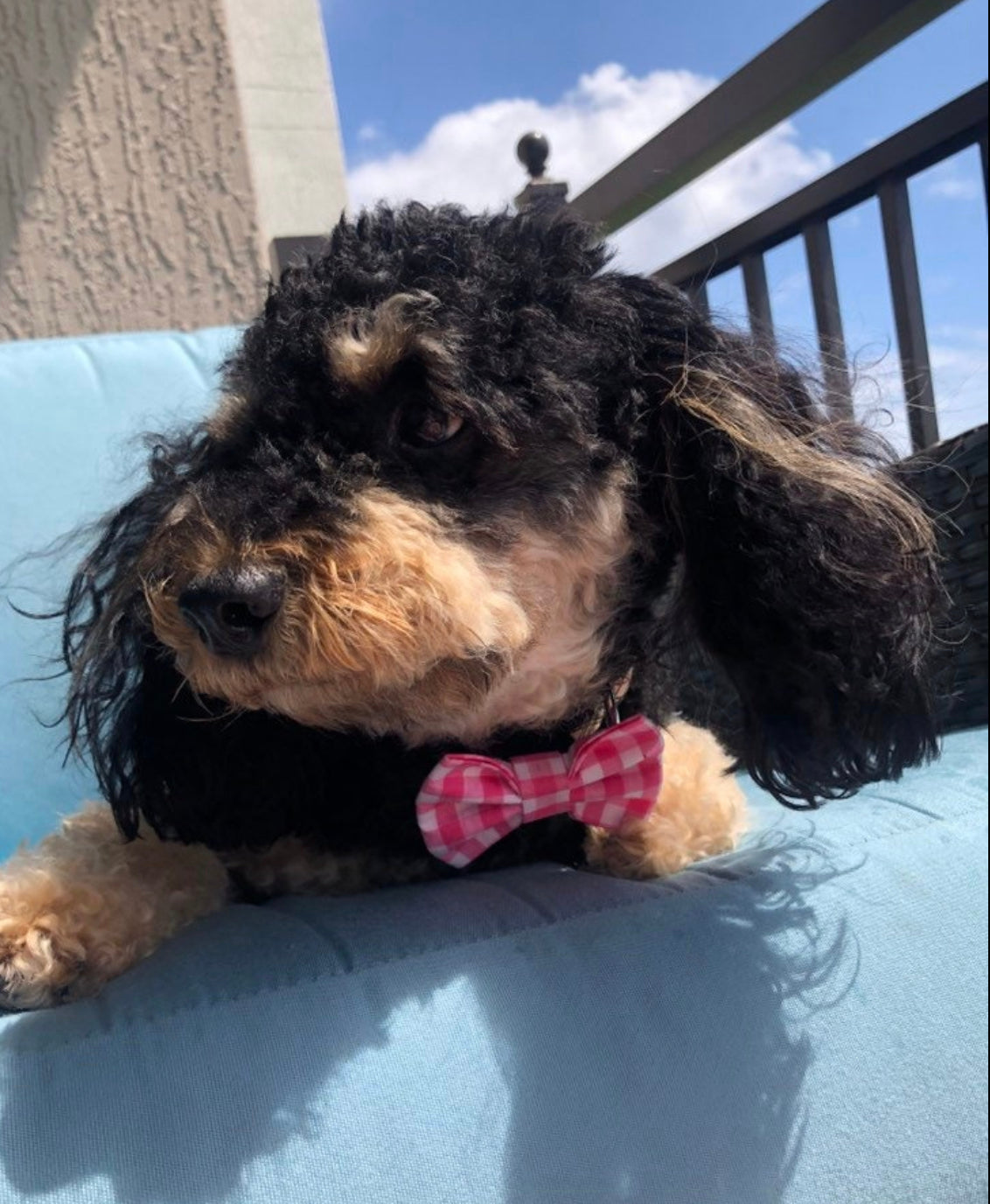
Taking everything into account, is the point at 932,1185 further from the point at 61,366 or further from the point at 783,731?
the point at 61,366

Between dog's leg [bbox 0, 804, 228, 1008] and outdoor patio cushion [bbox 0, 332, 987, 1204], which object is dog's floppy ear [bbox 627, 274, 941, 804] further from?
dog's leg [bbox 0, 804, 228, 1008]

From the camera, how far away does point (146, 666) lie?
49.4 inches

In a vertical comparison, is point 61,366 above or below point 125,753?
above

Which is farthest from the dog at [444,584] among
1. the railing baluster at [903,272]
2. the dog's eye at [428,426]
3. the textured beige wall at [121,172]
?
the textured beige wall at [121,172]

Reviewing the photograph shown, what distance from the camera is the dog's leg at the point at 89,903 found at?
99cm

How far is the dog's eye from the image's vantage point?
3.64 feet

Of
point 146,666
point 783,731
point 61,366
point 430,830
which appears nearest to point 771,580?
point 783,731

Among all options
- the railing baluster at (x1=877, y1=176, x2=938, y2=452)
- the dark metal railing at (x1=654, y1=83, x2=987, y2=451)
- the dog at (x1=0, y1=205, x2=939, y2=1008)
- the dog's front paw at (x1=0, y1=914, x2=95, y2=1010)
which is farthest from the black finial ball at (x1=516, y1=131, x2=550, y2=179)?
the dog's front paw at (x1=0, y1=914, x2=95, y2=1010)

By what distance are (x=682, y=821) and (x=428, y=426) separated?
0.64m

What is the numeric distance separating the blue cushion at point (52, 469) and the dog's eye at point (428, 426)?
2.25 ft

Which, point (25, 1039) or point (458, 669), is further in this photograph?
point (458, 669)

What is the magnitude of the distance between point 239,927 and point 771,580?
0.66 metres

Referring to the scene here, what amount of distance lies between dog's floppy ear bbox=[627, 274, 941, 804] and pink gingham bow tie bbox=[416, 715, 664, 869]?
0.15 meters

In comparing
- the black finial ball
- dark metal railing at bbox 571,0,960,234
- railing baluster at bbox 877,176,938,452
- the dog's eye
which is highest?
the black finial ball
